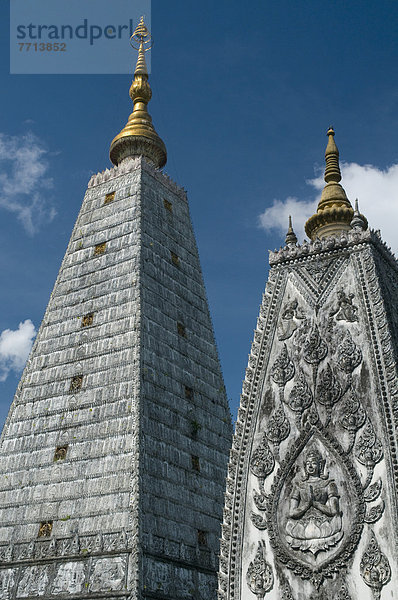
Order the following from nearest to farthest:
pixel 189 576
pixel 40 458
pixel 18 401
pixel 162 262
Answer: pixel 189 576 < pixel 40 458 < pixel 18 401 < pixel 162 262

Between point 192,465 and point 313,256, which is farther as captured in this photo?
point 192,465

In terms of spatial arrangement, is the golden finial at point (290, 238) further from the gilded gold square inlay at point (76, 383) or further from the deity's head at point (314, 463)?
the gilded gold square inlay at point (76, 383)

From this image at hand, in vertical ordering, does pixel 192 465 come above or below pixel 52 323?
below

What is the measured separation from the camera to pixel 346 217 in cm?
2480

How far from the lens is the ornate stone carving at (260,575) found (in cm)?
1695

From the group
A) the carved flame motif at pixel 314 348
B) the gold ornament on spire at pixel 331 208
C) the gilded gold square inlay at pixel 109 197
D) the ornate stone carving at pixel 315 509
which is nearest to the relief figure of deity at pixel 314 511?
the ornate stone carving at pixel 315 509

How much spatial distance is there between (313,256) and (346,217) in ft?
15.8

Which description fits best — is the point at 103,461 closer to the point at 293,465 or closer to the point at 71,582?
the point at 71,582

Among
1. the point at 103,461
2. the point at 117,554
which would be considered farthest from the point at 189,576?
the point at 103,461

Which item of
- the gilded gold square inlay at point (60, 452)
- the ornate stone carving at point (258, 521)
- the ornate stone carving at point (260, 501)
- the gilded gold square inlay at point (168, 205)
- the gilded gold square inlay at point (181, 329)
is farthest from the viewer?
the gilded gold square inlay at point (168, 205)

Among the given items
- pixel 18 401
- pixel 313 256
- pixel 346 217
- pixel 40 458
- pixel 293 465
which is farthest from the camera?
pixel 18 401

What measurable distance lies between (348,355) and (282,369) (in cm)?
179

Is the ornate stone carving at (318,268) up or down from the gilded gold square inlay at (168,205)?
down

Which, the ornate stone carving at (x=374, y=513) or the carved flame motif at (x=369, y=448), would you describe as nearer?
the ornate stone carving at (x=374, y=513)
